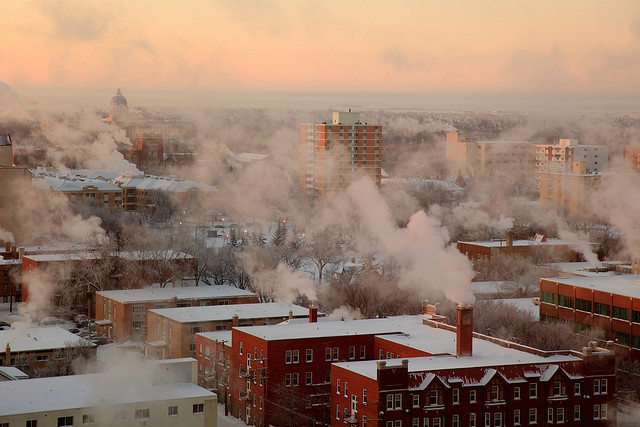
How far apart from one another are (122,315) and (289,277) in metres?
5.93

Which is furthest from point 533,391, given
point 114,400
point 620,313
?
point 114,400

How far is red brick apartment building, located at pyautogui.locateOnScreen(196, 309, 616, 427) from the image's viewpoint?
17391 millimetres

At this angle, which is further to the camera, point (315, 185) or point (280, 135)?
point (280, 135)

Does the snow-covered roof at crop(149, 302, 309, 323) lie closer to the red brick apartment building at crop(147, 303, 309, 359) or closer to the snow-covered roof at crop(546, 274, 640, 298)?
the red brick apartment building at crop(147, 303, 309, 359)

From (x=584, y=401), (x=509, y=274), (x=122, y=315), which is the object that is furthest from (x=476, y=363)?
(x=509, y=274)

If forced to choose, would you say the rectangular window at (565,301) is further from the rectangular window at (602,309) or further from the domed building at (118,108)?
the domed building at (118,108)

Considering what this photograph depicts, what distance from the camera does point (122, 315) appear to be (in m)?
28.1

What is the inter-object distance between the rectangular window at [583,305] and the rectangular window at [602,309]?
225mm

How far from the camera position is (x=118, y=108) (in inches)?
2970

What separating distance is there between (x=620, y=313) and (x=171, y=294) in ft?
41.5

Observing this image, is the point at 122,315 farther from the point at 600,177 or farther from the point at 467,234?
the point at 600,177

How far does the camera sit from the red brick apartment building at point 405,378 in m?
17.4

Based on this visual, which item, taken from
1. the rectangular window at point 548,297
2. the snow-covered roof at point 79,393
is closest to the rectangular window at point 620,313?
the rectangular window at point 548,297

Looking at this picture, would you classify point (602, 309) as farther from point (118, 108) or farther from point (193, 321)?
point (118, 108)
